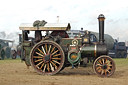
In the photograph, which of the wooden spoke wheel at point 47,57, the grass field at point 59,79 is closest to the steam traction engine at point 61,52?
the wooden spoke wheel at point 47,57

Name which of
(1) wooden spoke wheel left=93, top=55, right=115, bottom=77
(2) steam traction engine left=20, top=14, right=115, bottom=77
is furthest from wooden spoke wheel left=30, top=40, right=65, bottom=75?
(1) wooden spoke wheel left=93, top=55, right=115, bottom=77

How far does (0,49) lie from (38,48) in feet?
55.3

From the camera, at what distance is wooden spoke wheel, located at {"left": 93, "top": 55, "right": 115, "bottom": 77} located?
8.52 m

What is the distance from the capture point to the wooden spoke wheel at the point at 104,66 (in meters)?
8.52

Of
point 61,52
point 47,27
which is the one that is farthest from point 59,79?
point 47,27

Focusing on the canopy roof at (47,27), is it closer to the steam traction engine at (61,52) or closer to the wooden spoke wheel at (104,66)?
the steam traction engine at (61,52)

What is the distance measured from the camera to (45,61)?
885 cm

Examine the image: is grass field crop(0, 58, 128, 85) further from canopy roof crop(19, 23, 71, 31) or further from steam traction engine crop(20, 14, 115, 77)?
canopy roof crop(19, 23, 71, 31)

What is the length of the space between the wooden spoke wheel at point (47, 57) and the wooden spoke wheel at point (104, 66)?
1291 mm

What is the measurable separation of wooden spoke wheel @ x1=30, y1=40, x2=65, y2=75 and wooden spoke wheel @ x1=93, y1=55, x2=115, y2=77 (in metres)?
1.29

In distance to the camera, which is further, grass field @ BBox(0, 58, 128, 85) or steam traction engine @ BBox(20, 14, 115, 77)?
steam traction engine @ BBox(20, 14, 115, 77)

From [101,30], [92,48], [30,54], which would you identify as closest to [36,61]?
[30,54]

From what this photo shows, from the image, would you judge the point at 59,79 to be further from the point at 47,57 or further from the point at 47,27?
the point at 47,27

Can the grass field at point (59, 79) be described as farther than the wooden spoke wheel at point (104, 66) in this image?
No
